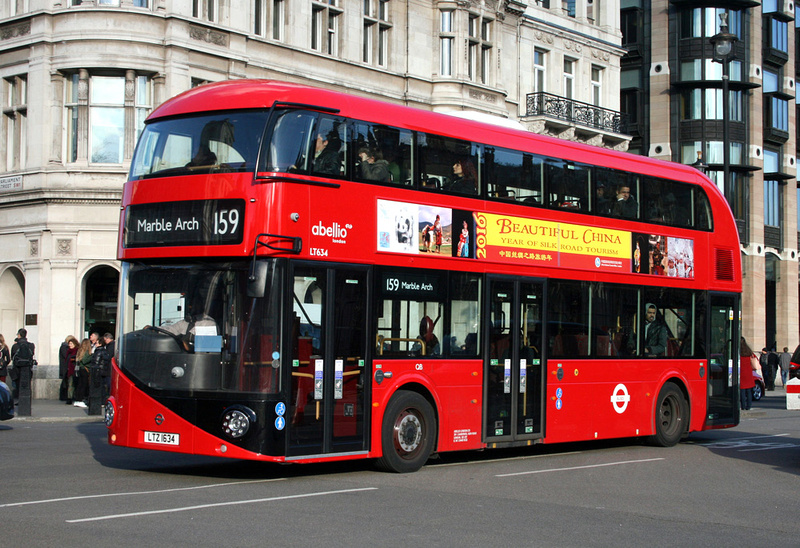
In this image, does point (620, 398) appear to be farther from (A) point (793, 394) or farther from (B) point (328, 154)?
(B) point (328, 154)

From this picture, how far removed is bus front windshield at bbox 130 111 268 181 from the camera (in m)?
12.1

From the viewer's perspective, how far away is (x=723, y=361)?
19703 mm

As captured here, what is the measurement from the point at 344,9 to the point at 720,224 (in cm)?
1776

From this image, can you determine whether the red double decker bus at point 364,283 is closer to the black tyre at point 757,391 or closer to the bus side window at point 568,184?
the bus side window at point 568,184

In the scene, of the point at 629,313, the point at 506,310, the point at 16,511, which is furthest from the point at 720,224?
the point at 16,511

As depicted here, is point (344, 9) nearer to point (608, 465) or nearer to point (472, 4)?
point (472, 4)

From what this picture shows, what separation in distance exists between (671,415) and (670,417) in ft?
0.13

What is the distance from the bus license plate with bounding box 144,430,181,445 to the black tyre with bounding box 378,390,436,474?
2452 mm

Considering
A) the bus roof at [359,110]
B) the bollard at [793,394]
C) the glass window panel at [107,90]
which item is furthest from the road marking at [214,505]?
the glass window panel at [107,90]

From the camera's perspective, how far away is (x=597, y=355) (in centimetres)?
1677

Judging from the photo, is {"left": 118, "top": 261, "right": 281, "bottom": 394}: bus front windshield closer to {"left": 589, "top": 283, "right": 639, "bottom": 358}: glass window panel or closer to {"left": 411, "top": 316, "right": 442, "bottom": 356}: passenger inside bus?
{"left": 411, "top": 316, "right": 442, "bottom": 356}: passenger inside bus

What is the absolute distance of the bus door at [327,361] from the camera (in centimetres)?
1207

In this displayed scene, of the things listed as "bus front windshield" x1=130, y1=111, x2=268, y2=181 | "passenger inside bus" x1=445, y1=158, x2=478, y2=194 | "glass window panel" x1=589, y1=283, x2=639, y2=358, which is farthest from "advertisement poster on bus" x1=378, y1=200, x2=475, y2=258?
"glass window panel" x1=589, y1=283, x2=639, y2=358

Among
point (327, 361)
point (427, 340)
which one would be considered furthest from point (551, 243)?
point (327, 361)
